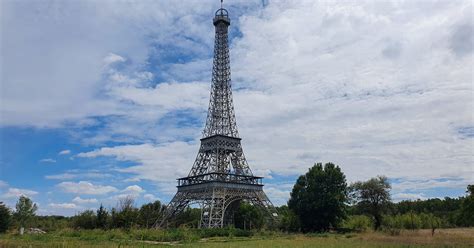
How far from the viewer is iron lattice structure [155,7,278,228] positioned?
54.9 m

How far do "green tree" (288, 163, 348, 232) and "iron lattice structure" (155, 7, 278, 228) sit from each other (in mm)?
5332

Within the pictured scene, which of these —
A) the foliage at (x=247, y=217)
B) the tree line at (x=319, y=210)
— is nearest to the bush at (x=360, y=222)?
the tree line at (x=319, y=210)

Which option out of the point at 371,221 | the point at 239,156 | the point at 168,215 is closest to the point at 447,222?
the point at 371,221

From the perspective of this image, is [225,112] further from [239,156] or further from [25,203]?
[25,203]

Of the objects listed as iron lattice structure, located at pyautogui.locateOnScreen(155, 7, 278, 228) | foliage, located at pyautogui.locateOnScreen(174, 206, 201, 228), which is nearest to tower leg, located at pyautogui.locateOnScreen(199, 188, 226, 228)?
iron lattice structure, located at pyautogui.locateOnScreen(155, 7, 278, 228)

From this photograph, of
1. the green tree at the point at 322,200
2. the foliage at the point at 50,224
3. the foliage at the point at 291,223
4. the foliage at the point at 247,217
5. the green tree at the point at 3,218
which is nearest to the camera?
the green tree at the point at 3,218

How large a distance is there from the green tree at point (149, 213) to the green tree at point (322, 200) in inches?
887

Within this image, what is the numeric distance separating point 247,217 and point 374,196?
2379cm

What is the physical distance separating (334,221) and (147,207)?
3326 centimetres

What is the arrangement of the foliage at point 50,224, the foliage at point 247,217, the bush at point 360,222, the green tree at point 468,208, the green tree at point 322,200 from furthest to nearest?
1. the foliage at point 247,217
2. the foliage at point 50,224
3. the bush at point 360,222
4. the green tree at point 322,200
5. the green tree at point 468,208

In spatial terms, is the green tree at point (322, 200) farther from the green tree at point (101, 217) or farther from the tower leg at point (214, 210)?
the green tree at point (101, 217)

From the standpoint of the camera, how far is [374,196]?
52.7 meters

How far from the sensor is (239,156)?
63.3 metres

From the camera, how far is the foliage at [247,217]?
225 feet
